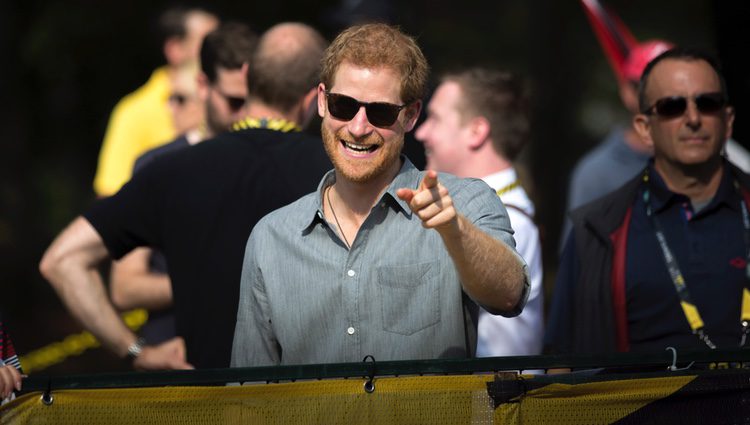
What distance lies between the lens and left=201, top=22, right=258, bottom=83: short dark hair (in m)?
6.28

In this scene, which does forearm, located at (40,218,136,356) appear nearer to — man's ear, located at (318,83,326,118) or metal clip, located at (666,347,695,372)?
man's ear, located at (318,83,326,118)

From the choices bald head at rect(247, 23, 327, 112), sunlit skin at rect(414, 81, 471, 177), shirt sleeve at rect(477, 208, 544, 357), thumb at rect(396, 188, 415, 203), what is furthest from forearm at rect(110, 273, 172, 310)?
thumb at rect(396, 188, 415, 203)

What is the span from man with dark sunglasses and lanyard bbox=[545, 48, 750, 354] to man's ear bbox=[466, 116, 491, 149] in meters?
0.73

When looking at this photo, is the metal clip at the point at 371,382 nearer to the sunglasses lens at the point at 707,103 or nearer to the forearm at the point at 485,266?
the forearm at the point at 485,266

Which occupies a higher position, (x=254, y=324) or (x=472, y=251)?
(x=472, y=251)

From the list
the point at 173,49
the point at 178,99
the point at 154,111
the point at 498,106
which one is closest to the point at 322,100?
the point at 498,106

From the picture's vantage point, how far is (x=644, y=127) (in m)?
5.64

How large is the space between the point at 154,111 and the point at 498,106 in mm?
3352

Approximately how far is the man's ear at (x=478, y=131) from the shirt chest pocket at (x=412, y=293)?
2197mm

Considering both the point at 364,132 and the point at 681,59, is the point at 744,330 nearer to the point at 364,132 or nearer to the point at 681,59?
the point at 681,59

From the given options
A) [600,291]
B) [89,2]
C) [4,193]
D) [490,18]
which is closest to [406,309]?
[600,291]

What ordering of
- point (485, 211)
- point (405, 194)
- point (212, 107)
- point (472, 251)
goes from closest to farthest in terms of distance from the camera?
point (405, 194) < point (472, 251) < point (485, 211) < point (212, 107)

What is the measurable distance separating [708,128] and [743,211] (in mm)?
355

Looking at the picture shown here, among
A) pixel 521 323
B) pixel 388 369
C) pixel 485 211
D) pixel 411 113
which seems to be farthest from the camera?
pixel 521 323
